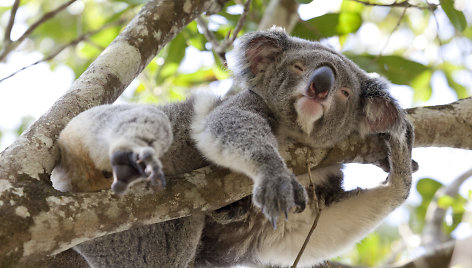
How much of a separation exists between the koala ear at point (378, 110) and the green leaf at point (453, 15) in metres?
0.91

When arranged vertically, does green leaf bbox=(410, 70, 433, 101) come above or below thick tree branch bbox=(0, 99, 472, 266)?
below

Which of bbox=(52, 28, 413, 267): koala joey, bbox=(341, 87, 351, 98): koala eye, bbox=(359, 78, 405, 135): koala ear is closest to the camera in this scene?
bbox=(52, 28, 413, 267): koala joey

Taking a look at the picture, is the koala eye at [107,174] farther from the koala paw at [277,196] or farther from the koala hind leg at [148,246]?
the koala paw at [277,196]

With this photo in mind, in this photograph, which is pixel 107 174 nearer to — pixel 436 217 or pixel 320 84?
pixel 320 84

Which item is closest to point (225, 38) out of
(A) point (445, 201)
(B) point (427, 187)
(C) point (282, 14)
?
(C) point (282, 14)

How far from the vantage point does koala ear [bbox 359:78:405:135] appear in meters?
2.98

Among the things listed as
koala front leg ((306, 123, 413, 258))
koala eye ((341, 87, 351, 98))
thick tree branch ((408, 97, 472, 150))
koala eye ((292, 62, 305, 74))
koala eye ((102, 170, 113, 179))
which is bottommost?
koala front leg ((306, 123, 413, 258))

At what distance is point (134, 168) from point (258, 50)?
1551mm

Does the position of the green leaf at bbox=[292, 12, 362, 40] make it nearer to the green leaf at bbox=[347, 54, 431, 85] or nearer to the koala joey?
the green leaf at bbox=[347, 54, 431, 85]

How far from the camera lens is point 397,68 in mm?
4180

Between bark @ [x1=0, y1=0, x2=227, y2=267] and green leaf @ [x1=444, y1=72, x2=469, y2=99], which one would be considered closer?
bark @ [x1=0, y1=0, x2=227, y2=267]

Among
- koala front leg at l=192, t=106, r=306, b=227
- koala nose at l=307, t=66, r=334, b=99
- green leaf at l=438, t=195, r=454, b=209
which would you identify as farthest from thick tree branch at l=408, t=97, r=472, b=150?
green leaf at l=438, t=195, r=454, b=209

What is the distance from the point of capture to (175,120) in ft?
9.95

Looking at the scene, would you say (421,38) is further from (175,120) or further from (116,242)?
(116,242)
